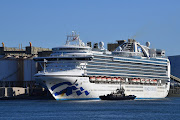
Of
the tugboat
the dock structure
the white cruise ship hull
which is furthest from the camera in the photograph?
the dock structure

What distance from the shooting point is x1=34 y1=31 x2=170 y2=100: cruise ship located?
339 ft

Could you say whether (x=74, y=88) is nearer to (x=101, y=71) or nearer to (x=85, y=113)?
(x=101, y=71)

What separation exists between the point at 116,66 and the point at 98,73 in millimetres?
7625

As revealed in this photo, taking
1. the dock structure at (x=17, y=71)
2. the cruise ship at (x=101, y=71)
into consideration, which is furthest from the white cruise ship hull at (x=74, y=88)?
the dock structure at (x=17, y=71)

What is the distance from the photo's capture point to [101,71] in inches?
4382

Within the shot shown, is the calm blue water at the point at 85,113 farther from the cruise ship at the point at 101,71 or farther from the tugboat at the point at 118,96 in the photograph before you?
the tugboat at the point at 118,96

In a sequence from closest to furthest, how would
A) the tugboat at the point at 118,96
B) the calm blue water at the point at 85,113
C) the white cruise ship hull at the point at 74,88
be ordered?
the calm blue water at the point at 85,113 → the white cruise ship hull at the point at 74,88 → the tugboat at the point at 118,96

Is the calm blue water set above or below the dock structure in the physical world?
below

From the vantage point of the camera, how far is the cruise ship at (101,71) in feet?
339

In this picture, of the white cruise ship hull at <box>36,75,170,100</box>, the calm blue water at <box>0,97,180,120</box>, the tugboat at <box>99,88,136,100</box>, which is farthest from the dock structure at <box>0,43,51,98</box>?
the calm blue water at <box>0,97,180,120</box>

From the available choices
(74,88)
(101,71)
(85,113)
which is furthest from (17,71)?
(85,113)

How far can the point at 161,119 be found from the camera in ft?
243

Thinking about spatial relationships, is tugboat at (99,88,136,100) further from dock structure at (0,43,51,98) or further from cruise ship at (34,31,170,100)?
dock structure at (0,43,51,98)

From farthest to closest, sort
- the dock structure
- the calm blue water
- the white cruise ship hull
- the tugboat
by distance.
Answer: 1. the dock structure
2. the tugboat
3. the white cruise ship hull
4. the calm blue water
